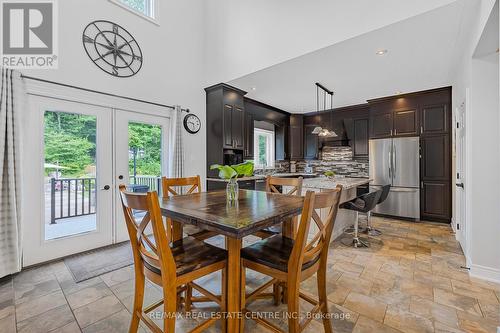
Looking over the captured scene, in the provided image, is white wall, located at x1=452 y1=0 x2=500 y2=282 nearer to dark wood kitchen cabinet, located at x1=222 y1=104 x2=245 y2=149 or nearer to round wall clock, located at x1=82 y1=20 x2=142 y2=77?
dark wood kitchen cabinet, located at x1=222 y1=104 x2=245 y2=149

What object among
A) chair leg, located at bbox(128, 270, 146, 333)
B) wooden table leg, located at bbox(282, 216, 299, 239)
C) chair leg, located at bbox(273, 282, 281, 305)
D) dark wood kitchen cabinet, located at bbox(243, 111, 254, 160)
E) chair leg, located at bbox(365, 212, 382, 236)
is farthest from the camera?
dark wood kitchen cabinet, located at bbox(243, 111, 254, 160)

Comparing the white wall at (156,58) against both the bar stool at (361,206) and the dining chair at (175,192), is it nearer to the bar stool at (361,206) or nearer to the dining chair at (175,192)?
the dining chair at (175,192)

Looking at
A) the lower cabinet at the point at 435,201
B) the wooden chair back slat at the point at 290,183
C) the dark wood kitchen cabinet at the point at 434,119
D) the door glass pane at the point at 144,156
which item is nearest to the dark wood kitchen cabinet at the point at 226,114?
the door glass pane at the point at 144,156

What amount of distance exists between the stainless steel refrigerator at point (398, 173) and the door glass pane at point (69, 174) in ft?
17.2

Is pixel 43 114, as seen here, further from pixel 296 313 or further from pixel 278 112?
pixel 278 112

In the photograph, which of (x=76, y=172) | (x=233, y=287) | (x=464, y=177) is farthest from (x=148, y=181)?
(x=464, y=177)

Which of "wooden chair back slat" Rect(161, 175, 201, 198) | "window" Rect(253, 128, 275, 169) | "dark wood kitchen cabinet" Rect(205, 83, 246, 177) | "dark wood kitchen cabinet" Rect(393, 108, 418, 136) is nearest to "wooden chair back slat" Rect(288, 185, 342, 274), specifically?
"wooden chair back slat" Rect(161, 175, 201, 198)

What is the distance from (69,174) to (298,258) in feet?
10.2

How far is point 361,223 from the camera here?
4344mm

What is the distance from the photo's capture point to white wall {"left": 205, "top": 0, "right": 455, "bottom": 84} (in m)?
2.39

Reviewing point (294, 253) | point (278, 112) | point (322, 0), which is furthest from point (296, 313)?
point (278, 112)

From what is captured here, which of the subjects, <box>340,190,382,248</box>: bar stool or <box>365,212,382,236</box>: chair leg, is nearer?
<box>340,190,382,248</box>: bar stool

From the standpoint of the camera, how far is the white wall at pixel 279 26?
7.84 ft

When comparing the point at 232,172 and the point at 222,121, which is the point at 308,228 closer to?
the point at 232,172
